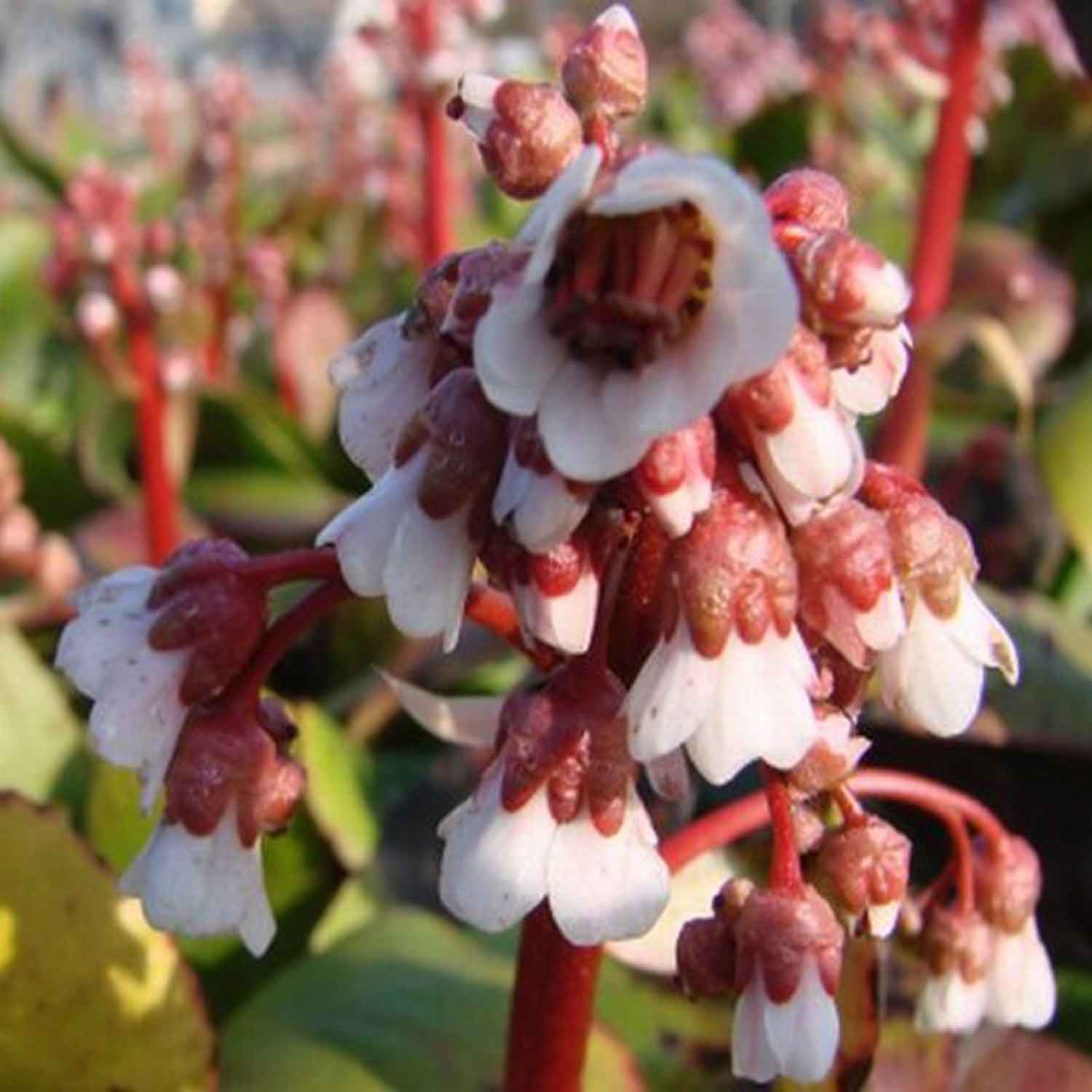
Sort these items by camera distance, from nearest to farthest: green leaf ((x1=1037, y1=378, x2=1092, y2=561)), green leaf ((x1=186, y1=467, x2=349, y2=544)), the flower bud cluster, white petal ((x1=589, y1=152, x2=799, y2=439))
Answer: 1. white petal ((x1=589, y1=152, x2=799, y2=439))
2. green leaf ((x1=1037, y1=378, x2=1092, y2=561))
3. the flower bud cluster
4. green leaf ((x1=186, y1=467, x2=349, y2=544))

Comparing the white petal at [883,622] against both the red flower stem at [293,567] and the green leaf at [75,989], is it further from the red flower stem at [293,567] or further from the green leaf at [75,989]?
the green leaf at [75,989]

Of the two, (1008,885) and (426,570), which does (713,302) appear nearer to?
(426,570)

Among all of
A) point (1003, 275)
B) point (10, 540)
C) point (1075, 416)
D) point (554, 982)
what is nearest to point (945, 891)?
point (554, 982)

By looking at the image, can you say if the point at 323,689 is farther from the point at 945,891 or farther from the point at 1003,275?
the point at 945,891

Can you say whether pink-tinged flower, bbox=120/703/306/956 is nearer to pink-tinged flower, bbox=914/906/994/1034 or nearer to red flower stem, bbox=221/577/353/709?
red flower stem, bbox=221/577/353/709

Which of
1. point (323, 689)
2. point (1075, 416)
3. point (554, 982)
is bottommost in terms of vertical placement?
point (323, 689)

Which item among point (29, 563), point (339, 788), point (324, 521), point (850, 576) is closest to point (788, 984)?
point (850, 576)

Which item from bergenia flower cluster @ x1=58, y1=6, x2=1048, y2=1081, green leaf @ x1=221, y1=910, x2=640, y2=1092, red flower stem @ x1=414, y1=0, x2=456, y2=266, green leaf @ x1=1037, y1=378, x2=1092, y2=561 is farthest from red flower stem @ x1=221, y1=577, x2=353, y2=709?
red flower stem @ x1=414, y1=0, x2=456, y2=266

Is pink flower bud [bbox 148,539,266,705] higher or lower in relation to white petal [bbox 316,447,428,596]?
lower

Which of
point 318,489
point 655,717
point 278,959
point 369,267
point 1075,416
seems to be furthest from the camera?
point 369,267
